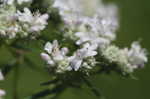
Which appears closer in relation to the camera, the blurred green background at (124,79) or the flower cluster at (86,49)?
the flower cluster at (86,49)

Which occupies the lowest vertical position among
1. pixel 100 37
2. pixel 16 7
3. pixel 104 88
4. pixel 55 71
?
pixel 55 71

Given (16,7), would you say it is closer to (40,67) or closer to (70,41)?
(70,41)

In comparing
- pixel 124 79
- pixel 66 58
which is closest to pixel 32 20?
pixel 66 58

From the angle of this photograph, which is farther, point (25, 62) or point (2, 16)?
point (25, 62)

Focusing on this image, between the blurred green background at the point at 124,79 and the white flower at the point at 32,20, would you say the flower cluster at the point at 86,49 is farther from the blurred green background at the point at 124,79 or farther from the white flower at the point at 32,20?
the blurred green background at the point at 124,79

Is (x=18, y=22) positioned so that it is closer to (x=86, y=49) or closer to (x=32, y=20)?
(x=32, y=20)

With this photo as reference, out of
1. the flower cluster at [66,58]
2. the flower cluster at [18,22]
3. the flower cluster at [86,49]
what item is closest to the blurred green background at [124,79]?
the flower cluster at [86,49]

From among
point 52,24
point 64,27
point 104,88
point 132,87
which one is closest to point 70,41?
point 64,27

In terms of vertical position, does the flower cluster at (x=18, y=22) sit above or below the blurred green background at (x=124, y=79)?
below

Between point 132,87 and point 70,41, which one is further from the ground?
point 132,87
